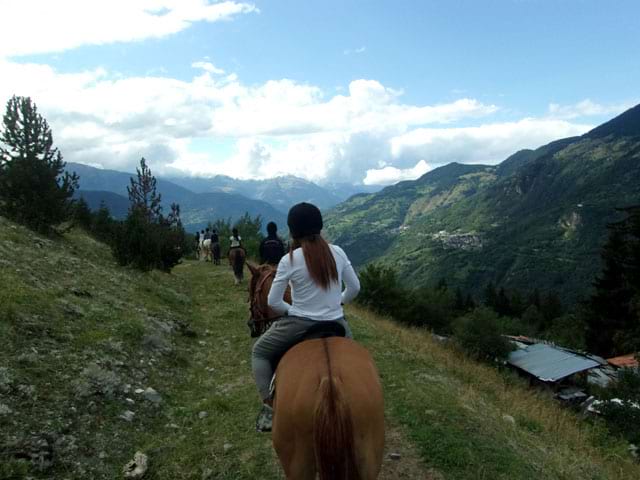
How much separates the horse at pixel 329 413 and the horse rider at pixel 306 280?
1.23ft

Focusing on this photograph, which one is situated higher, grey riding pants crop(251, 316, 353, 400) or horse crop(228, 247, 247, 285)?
grey riding pants crop(251, 316, 353, 400)

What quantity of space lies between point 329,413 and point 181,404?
4.91m

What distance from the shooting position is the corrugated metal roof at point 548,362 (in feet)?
90.0

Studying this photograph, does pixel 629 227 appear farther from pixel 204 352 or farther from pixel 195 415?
pixel 195 415

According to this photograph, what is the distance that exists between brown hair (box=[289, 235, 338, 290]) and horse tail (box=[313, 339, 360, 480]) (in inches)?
43.1

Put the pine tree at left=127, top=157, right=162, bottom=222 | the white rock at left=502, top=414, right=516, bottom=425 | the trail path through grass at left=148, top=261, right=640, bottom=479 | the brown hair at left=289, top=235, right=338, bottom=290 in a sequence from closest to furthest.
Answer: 1. the brown hair at left=289, top=235, right=338, bottom=290
2. the trail path through grass at left=148, top=261, right=640, bottom=479
3. the white rock at left=502, top=414, right=516, bottom=425
4. the pine tree at left=127, top=157, right=162, bottom=222

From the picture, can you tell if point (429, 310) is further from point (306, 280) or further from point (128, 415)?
point (306, 280)

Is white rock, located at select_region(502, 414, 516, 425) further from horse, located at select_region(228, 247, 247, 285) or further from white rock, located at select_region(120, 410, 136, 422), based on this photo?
horse, located at select_region(228, 247, 247, 285)

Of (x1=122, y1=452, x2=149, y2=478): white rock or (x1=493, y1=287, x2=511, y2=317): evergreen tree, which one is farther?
(x1=493, y1=287, x2=511, y2=317): evergreen tree

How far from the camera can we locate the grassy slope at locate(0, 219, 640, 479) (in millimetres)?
5188

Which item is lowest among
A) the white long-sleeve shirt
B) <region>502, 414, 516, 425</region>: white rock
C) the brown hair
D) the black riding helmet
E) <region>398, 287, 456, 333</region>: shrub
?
<region>398, 287, 456, 333</region>: shrub

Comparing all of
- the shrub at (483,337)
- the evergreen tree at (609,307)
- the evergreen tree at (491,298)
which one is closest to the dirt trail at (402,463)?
the shrub at (483,337)

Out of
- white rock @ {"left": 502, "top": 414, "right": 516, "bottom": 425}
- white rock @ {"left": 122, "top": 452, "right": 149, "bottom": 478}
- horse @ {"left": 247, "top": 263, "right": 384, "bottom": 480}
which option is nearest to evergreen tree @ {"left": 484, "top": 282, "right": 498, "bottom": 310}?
white rock @ {"left": 502, "top": 414, "right": 516, "bottom": 425}

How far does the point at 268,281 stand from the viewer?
22.9 ft
